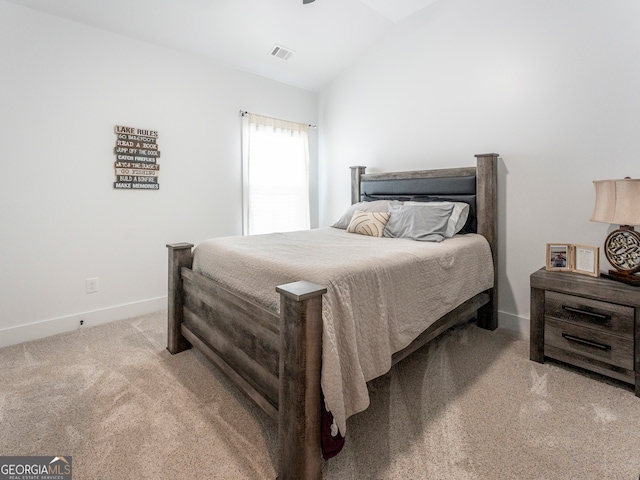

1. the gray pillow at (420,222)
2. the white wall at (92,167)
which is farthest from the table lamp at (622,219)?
the white wall at (92,167)

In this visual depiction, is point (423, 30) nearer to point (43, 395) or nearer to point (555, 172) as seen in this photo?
point (555, 172)

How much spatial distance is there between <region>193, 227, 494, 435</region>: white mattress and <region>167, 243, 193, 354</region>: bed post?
129 millimetres

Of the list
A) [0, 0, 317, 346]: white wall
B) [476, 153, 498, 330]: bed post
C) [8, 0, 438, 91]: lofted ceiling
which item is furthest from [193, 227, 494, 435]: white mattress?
[8, 0, 438, 91]: lofted ceiling

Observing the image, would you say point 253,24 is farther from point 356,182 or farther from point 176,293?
point 176,293

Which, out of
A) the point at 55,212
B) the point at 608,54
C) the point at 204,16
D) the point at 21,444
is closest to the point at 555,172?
the point at 608,54

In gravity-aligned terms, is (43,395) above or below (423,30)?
below

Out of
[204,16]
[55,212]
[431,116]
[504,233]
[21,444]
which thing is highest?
[204,16]

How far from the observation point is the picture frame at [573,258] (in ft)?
6.72

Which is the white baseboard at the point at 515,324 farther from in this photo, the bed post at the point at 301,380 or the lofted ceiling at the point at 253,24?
the lofted ceiling at the point at 253,24

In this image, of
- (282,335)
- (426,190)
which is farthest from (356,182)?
(282,335)

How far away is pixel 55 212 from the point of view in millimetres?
2598

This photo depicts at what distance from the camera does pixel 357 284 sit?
1402mm

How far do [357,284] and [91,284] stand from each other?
2.60 metres

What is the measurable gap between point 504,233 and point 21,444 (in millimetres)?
3302
